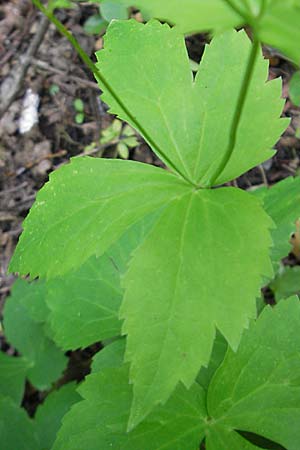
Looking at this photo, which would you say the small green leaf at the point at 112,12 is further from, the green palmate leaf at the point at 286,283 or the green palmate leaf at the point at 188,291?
the green palmate leaf at the point at 188,291

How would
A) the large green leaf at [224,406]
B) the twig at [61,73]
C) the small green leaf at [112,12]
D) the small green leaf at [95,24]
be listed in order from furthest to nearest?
the twig at [61,73]
the small green leaf at [95,24]
the small green leaf at [112,12]
the large green leaf at [224,406]

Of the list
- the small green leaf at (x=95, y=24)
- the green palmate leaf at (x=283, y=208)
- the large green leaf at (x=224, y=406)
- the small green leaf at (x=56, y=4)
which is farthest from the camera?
the small green leaf at (x=95, y=24)

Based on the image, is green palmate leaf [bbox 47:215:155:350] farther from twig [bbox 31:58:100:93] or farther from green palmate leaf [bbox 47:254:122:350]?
twig [bbox 31:58:100:93]

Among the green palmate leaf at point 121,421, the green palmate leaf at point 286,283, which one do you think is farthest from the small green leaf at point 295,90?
the green palmate leaf at point 121,421

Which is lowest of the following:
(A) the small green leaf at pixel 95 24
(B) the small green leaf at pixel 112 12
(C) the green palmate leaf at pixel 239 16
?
(A) the small green leaf at pixel 95 24

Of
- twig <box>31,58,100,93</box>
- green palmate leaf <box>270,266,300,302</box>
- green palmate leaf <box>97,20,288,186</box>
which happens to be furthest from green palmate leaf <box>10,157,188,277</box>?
twig <box>31,58,100,93</box>

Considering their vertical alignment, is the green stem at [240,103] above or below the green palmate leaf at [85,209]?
above
